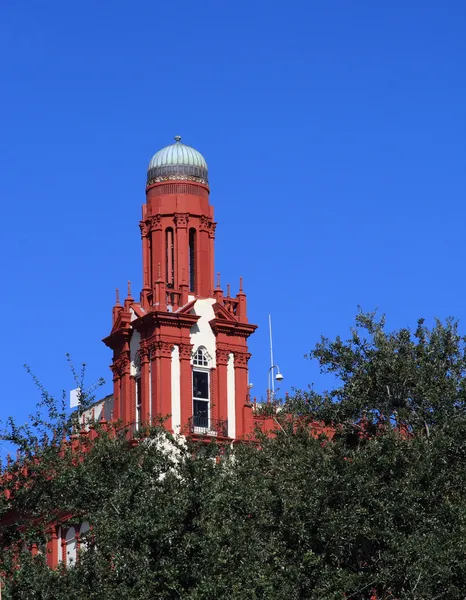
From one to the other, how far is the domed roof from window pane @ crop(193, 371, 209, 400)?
31.5ft

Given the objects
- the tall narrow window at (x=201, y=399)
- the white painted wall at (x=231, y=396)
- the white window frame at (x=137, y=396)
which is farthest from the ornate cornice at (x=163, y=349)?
the white painted wall at (x=231, y=396)

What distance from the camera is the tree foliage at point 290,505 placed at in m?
41.6

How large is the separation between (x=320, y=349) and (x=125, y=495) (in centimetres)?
1540

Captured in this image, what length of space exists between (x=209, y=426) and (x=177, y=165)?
42.0ft

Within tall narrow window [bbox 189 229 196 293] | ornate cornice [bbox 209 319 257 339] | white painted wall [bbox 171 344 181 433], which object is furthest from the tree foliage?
tall narrow window [bbox 189 229 196 293]

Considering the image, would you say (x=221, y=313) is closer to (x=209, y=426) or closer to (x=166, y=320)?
(x=166, y=320)

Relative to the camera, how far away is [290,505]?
46.2 meters

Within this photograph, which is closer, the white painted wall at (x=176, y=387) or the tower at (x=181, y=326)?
the white painted wall at (x=176, y=387)

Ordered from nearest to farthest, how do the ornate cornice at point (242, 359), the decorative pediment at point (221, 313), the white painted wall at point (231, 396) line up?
the white painted wall at point (231, 396)
the decorative pediment at point (221, 313)
the ornate cornice at point (242, 359)

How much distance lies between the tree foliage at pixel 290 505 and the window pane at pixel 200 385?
32.9 feet

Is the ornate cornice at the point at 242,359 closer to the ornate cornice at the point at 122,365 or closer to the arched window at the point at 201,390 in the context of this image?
the arched window at the point at 201,390

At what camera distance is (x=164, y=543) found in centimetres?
4141

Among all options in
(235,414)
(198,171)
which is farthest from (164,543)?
(198,171)

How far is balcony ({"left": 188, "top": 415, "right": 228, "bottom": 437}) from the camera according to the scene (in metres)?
→ 63.3
